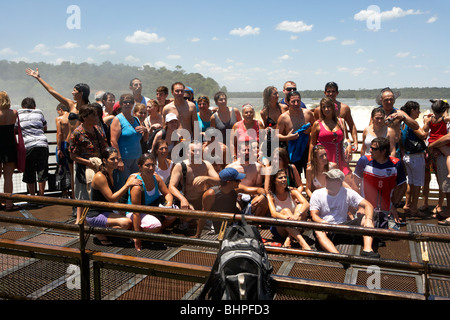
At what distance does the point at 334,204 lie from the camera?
17.3ft

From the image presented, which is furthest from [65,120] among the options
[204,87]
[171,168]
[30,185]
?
[204,87]

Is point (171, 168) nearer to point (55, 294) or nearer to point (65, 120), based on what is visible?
point (65, 120)

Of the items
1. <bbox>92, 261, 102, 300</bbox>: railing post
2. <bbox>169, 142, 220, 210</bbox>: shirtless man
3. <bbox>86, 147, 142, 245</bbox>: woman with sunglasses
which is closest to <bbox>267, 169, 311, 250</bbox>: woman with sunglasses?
<bbox>169, 142, 220, 210</bbox>: shirtless man

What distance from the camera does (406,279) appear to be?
13.4 ft

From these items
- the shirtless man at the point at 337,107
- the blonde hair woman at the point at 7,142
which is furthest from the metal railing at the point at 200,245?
the shirtless man at the point at 337,107

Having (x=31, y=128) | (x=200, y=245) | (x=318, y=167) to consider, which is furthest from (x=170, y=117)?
(x=200, y=245)

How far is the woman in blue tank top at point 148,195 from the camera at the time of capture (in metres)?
5.20

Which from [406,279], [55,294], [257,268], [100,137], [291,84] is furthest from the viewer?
[291,84]

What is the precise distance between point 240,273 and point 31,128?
245 inches

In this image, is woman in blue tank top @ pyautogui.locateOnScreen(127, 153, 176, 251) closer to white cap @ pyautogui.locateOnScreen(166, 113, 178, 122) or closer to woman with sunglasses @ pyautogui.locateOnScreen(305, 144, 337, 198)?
white cap @ pyautogui.locateOnScreen(166, 113, 178, 122)

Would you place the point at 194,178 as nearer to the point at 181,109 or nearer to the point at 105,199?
the point at 105,199

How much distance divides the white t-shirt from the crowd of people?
0.04 feet

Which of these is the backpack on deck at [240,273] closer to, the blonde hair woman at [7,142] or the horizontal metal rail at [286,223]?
the horizontal metal rail at [286,223]

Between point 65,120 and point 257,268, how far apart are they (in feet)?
18.5
